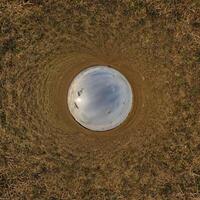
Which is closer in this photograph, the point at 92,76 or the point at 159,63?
the point at 92,76

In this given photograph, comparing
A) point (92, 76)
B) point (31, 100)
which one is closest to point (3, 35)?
point (31, 100)

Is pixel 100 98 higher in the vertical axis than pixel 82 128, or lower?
lower

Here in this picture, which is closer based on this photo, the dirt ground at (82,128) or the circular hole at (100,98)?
the circular hole at (100,98)

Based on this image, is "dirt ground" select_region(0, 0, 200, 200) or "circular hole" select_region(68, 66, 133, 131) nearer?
"circular hole" select_region(68, 66, 133, 131)

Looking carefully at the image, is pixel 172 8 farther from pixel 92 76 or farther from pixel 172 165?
pixel 172 165

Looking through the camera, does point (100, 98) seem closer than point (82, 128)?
Yes
